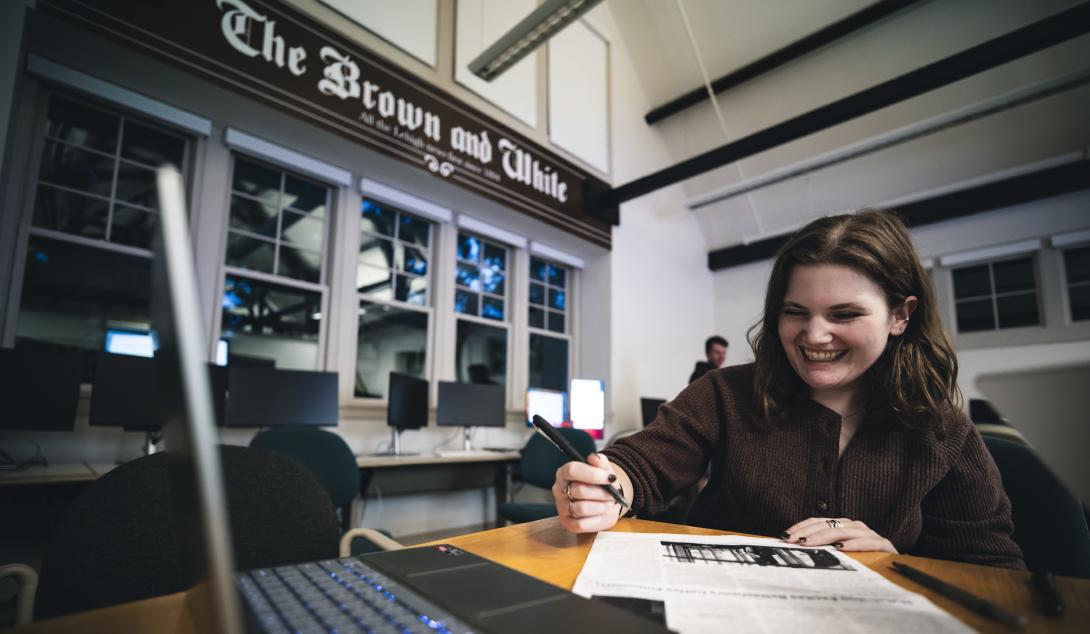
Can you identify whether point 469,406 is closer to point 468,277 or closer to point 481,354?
point 481,354

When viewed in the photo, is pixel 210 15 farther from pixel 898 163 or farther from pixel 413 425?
pixel 898 163

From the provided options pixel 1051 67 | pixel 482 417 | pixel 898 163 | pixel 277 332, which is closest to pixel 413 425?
pixel 482 417

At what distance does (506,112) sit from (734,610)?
15.8 feet

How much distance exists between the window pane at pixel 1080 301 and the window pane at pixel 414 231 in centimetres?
652

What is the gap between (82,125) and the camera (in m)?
2.96

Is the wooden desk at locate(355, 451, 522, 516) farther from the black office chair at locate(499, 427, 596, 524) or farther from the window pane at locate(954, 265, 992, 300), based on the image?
the window pane at locate(954, 265, 992, 300)

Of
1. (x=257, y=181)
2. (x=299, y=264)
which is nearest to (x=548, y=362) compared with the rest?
(x=299, y=264)

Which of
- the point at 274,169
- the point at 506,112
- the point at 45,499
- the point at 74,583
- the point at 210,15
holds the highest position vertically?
the point at 506,112

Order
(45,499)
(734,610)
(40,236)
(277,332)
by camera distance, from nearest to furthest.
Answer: (734,610) → (45,499) → (40,236) → (277,332)

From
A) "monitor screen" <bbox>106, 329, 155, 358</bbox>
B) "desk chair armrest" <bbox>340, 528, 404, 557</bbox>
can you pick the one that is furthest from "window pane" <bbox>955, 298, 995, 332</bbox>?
"monitor screen" <bbox>106, 329, 155, 358</bbox>

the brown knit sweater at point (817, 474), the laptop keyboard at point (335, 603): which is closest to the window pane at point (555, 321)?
the brown knit sweater at point (817, 474)

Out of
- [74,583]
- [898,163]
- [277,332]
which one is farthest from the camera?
[898,163]

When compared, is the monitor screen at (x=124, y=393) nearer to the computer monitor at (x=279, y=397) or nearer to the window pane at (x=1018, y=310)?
the computer monitor at (x=279, y=397)

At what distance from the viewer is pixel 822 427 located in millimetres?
1024
